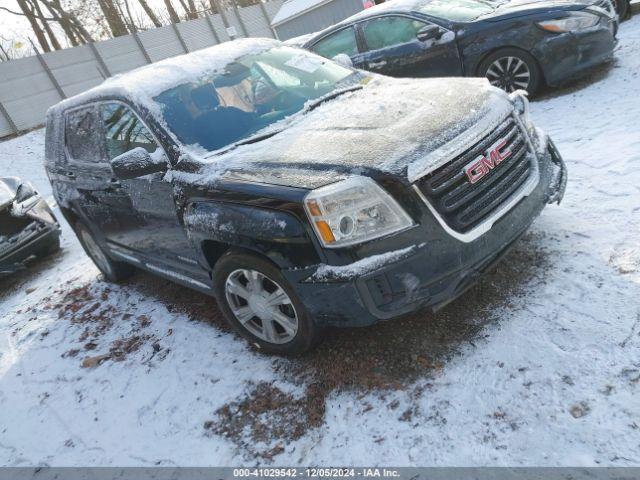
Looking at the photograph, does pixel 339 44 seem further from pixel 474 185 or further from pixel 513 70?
pixel 474 185

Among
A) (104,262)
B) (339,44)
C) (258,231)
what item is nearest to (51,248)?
(104,262)

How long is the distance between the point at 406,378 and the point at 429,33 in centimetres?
492

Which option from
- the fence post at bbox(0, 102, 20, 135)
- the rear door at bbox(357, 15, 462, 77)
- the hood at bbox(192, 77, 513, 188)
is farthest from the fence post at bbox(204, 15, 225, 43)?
the hood at bbox(192, 77, 513, 188)

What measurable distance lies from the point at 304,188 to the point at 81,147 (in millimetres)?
2711

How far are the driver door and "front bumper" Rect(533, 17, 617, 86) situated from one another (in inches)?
184

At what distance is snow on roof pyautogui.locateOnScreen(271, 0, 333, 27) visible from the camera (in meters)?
22.5

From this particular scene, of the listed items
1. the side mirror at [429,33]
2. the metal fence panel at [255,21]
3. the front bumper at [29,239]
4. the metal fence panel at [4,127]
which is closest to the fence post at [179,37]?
the metal fence panel at [255,21]

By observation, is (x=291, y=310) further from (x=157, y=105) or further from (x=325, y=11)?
(x=325, y=11)

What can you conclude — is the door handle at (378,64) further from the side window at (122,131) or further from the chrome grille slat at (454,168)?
the chrome grille slat at (454,168)

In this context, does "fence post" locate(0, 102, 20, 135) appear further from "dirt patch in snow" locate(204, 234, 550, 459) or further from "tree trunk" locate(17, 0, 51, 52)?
"dirt patch in snow" locate(204, 234, 550, 459)

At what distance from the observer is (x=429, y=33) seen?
601 cm

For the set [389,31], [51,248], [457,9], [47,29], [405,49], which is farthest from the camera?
[47,29]

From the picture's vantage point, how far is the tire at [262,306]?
2635mm

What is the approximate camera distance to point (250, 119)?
3164 millimetres
